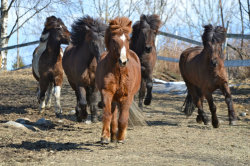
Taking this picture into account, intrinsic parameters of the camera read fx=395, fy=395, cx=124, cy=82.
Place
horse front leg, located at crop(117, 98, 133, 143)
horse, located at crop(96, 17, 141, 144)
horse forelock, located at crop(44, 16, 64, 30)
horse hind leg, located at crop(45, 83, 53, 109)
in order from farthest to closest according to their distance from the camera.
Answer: horse hind leg, located at crop(45, 83, 53, 109) → horse forelock, located at crop(44, 16, 64, 30) → horse front leg, located at crop(117, 98, 133, 143) → horse, located at crop(96, 17, 141, 144)

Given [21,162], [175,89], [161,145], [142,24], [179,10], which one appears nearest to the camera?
[21,162]

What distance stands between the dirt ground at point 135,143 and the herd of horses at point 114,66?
31 cm

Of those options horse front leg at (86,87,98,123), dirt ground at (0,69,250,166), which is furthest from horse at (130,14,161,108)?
horse front leg at (86,87,98,123)

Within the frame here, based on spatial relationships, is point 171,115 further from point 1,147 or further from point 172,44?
point 172,44

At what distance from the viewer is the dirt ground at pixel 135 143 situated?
4.62 meters

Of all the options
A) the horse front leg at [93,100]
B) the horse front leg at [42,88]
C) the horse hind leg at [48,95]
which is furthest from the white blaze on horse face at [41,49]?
the horse front leg at [93,100]

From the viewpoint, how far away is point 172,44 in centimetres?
1888

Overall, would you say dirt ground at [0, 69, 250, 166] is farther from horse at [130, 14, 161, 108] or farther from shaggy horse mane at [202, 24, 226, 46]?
shaggy horse mane at [202, 24, 226, 46]

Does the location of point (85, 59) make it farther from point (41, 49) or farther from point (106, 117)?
point (106, 117)

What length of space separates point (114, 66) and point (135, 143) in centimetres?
119

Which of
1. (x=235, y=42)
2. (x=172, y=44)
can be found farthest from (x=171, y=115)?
(x=172, y=44)

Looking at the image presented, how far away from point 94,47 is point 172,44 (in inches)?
452

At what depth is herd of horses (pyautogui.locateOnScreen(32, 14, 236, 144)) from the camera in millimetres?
5441

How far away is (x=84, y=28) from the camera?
823 cm
